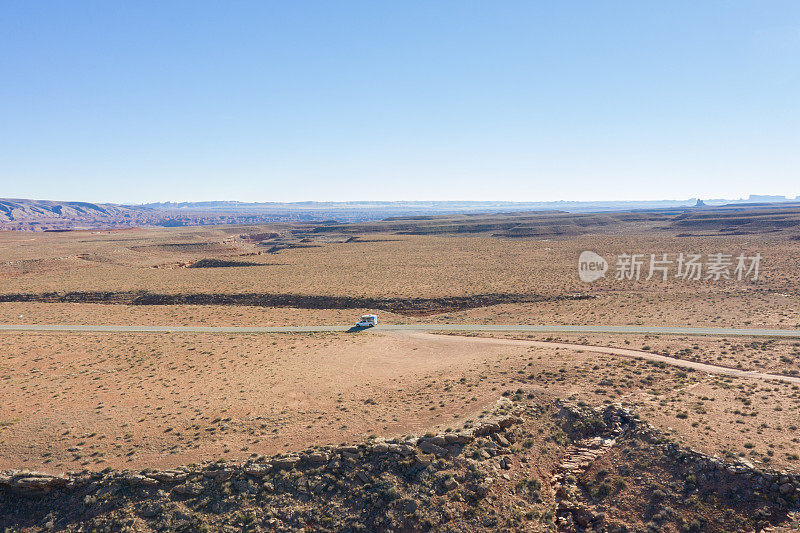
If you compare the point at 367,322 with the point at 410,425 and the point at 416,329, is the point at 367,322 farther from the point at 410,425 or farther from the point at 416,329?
the point at 410,425

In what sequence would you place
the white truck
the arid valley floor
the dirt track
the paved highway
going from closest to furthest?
the arid valley floor → the dirt track → the paved highway → the white truck

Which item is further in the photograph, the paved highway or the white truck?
the white truck

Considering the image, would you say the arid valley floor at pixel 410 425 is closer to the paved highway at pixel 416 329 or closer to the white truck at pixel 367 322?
the white truck at pixel 367 322

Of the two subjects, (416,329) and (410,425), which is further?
(416,329)

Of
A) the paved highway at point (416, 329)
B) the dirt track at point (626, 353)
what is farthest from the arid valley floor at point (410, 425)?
the paved highway at point (416, 329)

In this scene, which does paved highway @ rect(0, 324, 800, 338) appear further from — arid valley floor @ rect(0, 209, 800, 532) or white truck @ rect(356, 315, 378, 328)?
arid valley floor @ rect(0, 209, 800, 532)

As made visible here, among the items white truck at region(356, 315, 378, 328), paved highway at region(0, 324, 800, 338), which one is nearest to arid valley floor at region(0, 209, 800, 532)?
white truck at region(356, 315, 378, 328)

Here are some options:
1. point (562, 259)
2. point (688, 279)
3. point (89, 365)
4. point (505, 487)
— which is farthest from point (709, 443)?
point (562, 259)

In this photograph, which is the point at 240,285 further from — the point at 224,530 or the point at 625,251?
the point at 625,251

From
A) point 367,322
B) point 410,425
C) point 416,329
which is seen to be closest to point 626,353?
point 416,329
